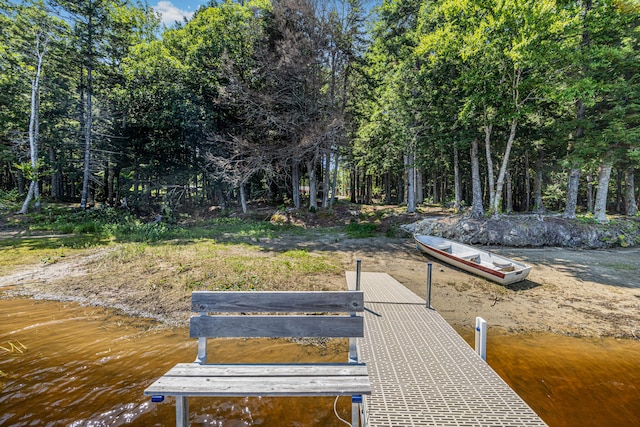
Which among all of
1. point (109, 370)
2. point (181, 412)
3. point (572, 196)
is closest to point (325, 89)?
point (572, 196)

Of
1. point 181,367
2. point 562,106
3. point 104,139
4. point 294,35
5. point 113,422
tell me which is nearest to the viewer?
point 181,367

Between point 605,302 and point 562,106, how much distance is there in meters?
14.8

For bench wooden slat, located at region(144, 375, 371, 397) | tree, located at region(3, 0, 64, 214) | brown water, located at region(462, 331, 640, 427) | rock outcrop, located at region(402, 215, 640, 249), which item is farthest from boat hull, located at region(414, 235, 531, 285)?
tree, located at region(3, 0, 64, 214)

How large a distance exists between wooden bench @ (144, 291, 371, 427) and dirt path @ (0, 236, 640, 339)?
12.1 ft

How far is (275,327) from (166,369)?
2.52 m

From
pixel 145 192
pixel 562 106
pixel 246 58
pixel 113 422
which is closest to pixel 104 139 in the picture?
pixel 145 192

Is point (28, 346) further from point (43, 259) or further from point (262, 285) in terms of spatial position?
point (43, 259)

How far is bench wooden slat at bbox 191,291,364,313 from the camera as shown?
Answer: 9.32ft

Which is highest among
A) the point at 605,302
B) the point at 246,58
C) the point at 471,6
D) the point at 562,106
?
the point at 246,58

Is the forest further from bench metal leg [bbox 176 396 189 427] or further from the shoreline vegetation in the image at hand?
bench metal leg [bbox 176 396 189 427]

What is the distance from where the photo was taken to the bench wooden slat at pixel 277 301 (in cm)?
284

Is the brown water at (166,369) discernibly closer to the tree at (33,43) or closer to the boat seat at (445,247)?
the boat seat at (445,247)

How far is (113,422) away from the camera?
315 centimetres

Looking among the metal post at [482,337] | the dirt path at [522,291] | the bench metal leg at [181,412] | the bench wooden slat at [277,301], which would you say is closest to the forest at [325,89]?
the dirt path at [522,291]
